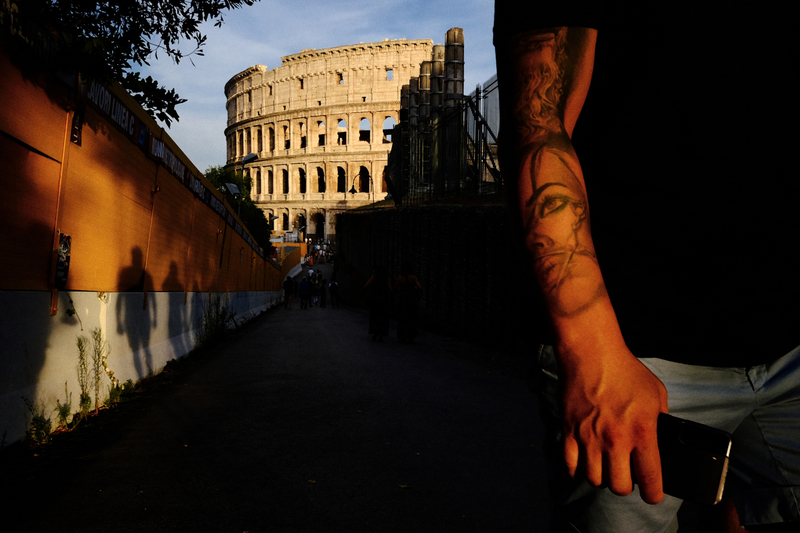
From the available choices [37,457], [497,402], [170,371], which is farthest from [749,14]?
[170,371]

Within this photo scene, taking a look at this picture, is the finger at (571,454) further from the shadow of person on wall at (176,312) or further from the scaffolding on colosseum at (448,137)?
the scaffolding on colosseum at (448,137)

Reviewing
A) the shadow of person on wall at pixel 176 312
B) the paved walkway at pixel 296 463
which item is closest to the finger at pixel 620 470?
the paved walkway at pixel 296 463

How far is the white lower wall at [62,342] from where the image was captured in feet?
12.8

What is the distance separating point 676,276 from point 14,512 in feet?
10.1

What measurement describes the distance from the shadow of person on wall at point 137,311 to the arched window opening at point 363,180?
77827 mm

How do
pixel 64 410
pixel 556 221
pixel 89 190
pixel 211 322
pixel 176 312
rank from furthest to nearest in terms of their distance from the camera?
pixel 211 322, pixel 176 312, pixel 89 190, pixel 64 410, pixel 556 221

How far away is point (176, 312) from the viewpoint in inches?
343

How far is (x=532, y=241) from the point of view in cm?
124

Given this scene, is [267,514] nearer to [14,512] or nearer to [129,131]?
[14,512]

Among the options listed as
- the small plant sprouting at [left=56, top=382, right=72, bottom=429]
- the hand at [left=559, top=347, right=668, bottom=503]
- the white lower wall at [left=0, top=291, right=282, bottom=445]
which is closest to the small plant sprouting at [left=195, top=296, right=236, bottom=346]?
the white lower wall at [left=0, top=291, right=282, bottom=445]

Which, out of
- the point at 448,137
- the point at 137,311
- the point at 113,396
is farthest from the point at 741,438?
the point at 448,137

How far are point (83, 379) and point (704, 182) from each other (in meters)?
4.82

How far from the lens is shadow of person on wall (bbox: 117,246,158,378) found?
20.7ft

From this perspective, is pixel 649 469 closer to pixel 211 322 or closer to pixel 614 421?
pixel 614 421
